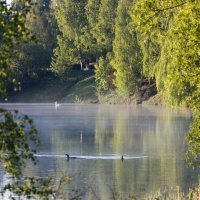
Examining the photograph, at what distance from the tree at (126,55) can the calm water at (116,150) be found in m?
9.26

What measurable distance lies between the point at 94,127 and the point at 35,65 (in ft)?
121

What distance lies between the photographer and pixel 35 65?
82.2 meters

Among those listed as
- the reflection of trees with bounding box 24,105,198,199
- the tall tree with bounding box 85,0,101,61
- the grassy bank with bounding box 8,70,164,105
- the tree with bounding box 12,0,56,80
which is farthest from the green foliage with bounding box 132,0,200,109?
the tall tree with bounding box 85,0,101,61

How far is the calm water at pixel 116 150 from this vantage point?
24.3m

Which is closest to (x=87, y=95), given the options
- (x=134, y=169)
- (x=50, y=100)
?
(x=50, y=100)

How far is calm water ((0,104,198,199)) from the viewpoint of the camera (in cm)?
2431

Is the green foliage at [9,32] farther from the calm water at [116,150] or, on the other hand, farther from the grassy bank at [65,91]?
the grassy bank at [65,91]

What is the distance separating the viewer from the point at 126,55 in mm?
69062

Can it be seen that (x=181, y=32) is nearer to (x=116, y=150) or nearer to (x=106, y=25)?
(x=116, y=150)

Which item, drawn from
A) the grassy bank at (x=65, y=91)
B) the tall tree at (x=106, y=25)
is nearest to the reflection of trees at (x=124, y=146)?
the grassy bank at (x=65, y=91)

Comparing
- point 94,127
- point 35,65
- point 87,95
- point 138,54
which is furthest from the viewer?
point 35,65

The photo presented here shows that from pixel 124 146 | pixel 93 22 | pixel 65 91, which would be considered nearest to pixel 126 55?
pixel 93 22

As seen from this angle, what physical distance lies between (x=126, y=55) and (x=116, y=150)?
35416 mm

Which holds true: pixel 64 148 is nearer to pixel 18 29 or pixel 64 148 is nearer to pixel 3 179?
pixel 3 179
